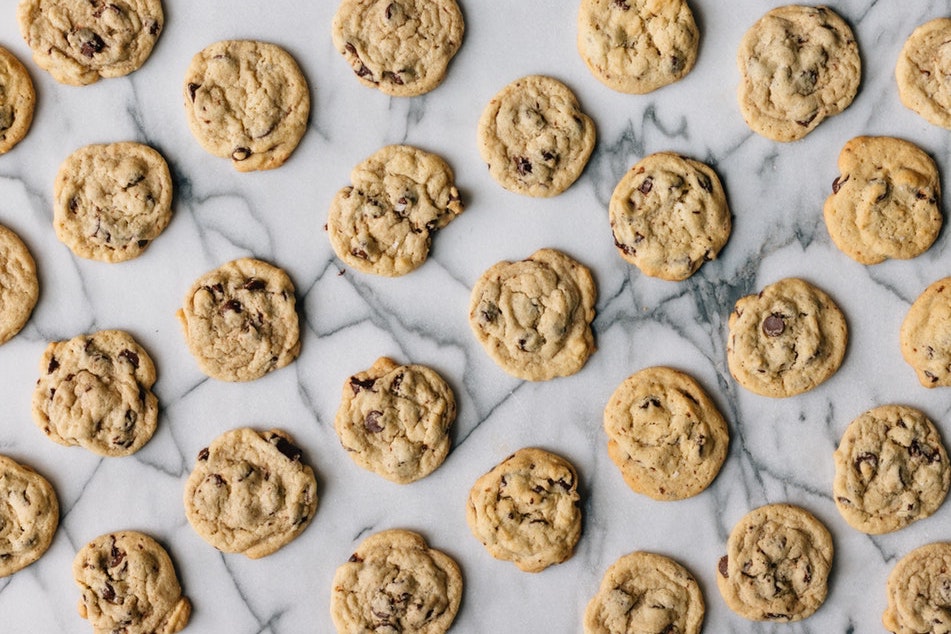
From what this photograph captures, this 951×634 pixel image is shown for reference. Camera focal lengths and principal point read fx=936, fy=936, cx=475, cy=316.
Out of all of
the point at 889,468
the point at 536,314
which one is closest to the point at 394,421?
the point at 536,314

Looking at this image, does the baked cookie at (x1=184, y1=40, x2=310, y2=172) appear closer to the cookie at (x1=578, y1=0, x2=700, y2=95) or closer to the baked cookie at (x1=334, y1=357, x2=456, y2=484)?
the baked cookie at (x1=334, y1=357, x2=456, y2=484)

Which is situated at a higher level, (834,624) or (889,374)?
(889,374)

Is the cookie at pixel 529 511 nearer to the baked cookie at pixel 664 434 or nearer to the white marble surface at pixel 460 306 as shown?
the white marble surface at pixel 460 306

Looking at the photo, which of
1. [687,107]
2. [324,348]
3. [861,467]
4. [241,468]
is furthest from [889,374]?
[241,468]

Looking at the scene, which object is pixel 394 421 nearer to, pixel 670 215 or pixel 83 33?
pixel 670 215

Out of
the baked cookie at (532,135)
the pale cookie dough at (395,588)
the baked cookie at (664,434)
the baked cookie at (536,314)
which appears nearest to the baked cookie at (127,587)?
the pale cookie dough at (395,588)

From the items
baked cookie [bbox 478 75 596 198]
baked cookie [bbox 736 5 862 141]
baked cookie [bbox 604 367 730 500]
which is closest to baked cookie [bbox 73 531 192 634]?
baked cookie [bbox 604 367 730 500]

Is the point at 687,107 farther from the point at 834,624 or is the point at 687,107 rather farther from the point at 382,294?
the point at 834,624
